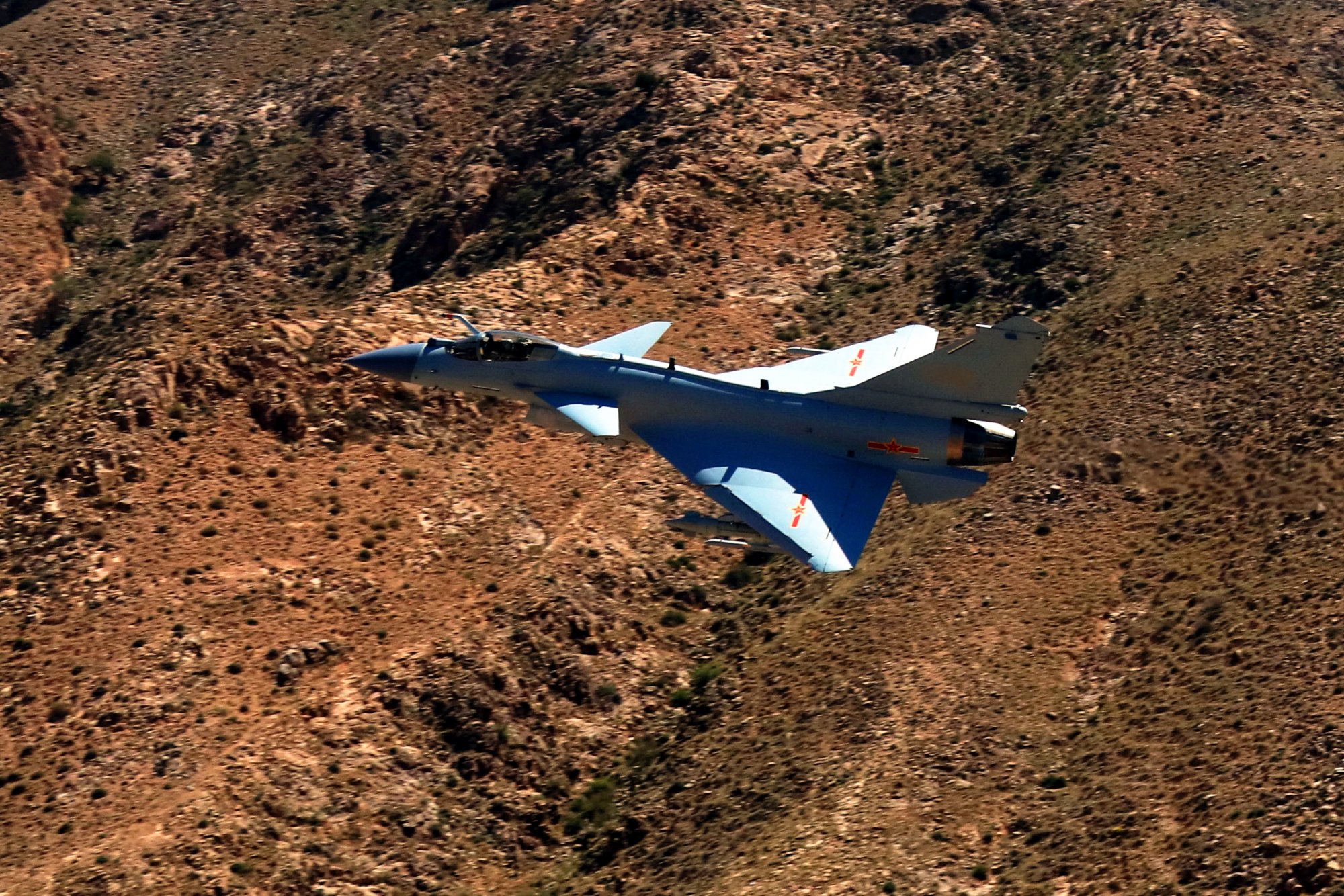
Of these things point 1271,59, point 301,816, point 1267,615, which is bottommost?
point 301,816

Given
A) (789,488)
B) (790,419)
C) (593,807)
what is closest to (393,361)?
(790,419)

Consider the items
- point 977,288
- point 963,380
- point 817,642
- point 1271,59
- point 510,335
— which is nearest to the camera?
point 963,380

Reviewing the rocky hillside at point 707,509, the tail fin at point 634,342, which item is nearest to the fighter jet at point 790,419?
the tail fin at point 634,342

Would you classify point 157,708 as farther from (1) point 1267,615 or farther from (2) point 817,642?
(1) point 1267,615

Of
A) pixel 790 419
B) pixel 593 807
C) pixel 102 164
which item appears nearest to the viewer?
pixel 790 419

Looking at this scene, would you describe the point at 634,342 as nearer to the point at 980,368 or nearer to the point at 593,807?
the point at 980,368

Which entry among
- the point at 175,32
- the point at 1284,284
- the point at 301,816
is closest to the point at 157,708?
the point at 301,816

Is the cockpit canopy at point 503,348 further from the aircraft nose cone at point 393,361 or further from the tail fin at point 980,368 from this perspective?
the tail fin at point 980,368

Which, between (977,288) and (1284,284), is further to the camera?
(977,288)
